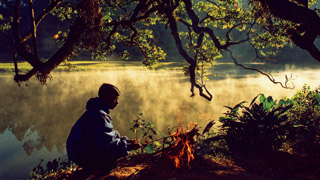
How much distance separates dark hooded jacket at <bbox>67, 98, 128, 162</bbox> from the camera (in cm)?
314

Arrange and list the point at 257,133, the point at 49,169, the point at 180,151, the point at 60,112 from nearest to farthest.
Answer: the point at 180,151 < the point at 257,133 < the point at 49,169 < the point at 60,112

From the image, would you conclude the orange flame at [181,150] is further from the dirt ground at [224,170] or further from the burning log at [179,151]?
the dirt ground at [224,170]

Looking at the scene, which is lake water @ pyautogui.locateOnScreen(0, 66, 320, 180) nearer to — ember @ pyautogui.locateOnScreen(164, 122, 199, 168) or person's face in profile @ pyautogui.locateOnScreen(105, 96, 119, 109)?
ember @ pyautogui.locateOnScreen(164, 122, 199, 168)

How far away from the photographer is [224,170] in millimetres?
4992

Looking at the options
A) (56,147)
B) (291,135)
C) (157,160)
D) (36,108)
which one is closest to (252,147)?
(291,135)

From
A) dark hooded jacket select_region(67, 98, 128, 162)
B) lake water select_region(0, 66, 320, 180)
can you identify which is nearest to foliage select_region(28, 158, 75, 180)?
lake water select_region(0, 66, 320, 180)

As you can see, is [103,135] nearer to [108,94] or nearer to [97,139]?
[97,139]

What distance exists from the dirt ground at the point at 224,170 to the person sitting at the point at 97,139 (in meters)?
0.56

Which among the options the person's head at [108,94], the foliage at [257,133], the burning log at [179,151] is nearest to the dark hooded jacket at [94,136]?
the person's head at [108,94]

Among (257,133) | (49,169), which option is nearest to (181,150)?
(257,133)

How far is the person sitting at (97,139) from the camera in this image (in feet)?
10.3

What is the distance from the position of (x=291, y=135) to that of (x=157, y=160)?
4135 mm

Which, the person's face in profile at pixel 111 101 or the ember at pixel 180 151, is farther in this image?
the ember at pixel 180 151

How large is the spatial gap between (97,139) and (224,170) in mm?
3185
